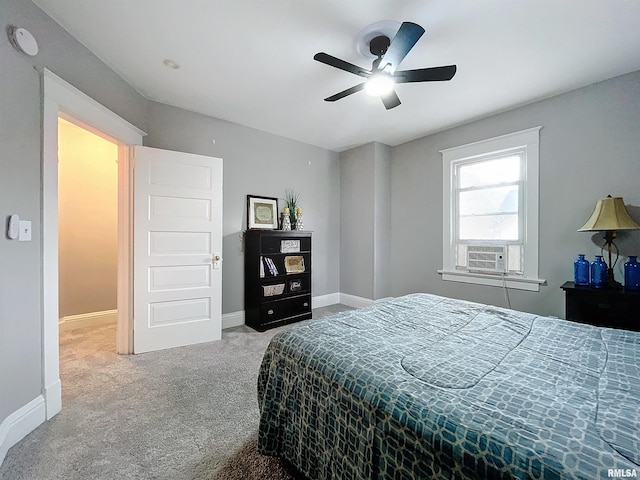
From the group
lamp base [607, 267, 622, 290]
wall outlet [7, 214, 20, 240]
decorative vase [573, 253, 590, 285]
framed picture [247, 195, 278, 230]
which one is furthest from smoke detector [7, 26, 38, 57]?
lamp base [607, 267, 622, 290]

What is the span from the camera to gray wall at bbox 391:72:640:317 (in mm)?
2432

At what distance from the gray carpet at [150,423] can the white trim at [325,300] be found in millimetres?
1773

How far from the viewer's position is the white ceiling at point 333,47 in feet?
5.71

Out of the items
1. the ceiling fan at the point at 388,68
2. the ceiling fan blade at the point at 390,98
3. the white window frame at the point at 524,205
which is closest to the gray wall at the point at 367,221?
the white window frame at the point at 524,205

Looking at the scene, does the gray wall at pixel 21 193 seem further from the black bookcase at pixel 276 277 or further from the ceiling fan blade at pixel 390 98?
the ceiling fan blade at pixel 390 98

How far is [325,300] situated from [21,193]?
3709mm

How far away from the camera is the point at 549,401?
814mm

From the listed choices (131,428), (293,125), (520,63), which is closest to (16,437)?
(131,428)

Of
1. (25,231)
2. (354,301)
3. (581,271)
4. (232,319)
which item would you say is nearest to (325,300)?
(354,301)

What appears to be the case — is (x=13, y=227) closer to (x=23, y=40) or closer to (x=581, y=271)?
(x=23, y=40)

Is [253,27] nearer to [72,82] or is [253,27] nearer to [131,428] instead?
[72,82]

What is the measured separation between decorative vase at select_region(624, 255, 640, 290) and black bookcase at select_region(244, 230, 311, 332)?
3.21 meters

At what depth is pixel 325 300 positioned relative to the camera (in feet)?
14.9

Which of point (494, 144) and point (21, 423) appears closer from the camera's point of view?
point (21, 423)
